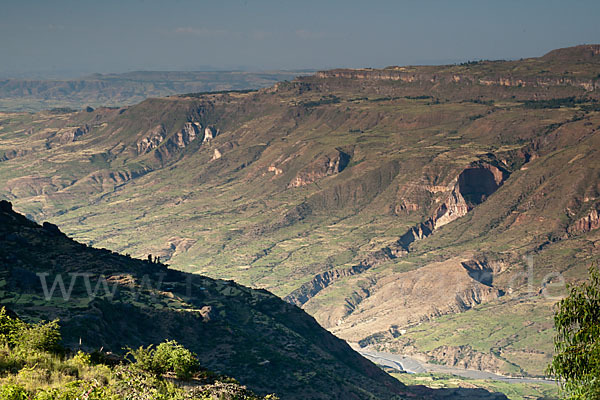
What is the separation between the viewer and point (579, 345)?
42.2m

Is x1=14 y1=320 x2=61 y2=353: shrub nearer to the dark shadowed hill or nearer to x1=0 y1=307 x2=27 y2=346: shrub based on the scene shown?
x1=0 y1=307 x2=27 y2=346: shrub

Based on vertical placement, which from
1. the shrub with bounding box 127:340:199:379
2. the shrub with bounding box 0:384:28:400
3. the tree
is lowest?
the shrub with bounding box 127:340:199:379

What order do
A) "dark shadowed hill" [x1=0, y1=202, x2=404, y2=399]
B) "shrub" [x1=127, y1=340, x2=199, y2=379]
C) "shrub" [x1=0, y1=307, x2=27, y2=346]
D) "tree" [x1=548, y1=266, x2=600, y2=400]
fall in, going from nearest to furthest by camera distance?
"shrub" [x1=0, y1=307, x2=27, y2=346], "tree" [x1=548, y1=266, x2=600, y2=400], "shrub" [x1=127, y1=340, x2=199, y2=379], "dark shadowed hill" [x1=0, y1=202, x2=404, y2=399]

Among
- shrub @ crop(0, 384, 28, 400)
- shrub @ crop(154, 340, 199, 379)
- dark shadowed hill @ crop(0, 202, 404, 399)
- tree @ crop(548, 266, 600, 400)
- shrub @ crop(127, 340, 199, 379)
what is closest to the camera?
shrub @ crop(0, 384, 28, 400)

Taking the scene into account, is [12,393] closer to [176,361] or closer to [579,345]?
[176,361]

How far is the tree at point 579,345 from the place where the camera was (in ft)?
133

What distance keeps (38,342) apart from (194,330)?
205 feet

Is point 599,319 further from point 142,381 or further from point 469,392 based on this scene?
point 469,392

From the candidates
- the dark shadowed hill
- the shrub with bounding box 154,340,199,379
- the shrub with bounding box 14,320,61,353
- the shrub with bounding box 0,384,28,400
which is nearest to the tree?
the shrub with bounding box 154,340,199,379

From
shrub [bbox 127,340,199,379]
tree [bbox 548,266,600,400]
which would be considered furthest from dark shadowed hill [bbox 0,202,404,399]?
tree [bbox 548,266,600,400]

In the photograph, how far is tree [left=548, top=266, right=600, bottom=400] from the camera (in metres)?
40.6

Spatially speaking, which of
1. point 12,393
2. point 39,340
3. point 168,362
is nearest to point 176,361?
point 168,362

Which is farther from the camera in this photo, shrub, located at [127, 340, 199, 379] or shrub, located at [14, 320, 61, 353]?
shrub, located at [127, 340, 199, 379]

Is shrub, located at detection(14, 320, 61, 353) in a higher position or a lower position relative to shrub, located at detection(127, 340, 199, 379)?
higher
